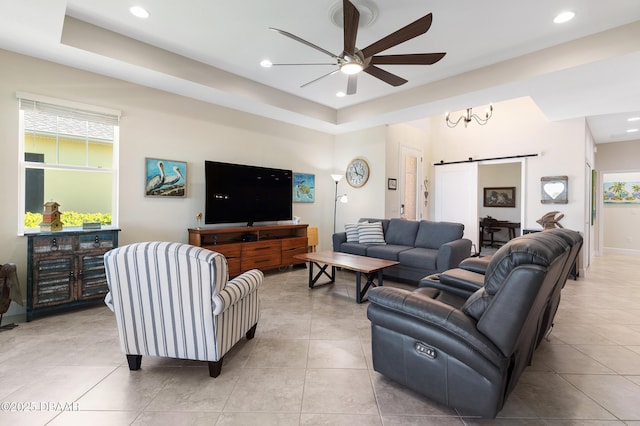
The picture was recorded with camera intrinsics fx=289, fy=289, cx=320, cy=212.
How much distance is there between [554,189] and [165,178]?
6674 mm

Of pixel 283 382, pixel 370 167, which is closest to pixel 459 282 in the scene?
pixel 283 382

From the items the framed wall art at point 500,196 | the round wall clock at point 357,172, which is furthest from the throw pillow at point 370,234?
Answer: the framed wall art at point 500,196

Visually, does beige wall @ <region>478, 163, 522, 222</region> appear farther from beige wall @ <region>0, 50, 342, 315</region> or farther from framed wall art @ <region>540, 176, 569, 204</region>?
beige wall @ <region>0, 50, 342, 315</region>

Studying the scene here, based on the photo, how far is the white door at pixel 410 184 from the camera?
20.6ft

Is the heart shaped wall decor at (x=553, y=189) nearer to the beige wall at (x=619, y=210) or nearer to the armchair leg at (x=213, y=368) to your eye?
the beige wall at (x=619, y=210)

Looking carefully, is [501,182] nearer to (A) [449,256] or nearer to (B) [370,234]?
(B) [370,234]

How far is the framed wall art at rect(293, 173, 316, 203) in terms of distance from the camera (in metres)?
5.89

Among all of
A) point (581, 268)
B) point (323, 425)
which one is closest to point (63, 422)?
point (323, 425)

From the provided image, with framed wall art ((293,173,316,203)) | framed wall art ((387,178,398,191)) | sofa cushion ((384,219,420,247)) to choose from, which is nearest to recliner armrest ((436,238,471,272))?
sofa cushion ((384,219,420,247))

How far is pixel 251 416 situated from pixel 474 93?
14.5ft

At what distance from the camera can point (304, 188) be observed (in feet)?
19.8

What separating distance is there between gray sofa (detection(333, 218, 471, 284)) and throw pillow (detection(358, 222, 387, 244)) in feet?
0.36

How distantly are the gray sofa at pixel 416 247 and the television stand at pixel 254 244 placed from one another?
0.82 metres

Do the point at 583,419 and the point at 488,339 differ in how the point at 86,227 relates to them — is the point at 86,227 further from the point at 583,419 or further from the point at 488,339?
the point at 583,419
